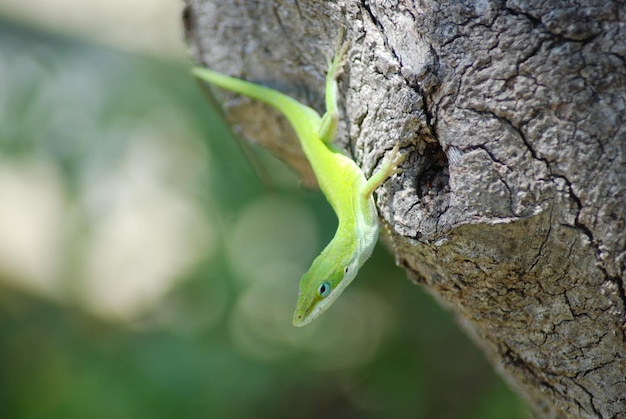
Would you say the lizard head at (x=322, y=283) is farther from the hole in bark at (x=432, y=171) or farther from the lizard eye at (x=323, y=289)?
the hole in bark at (x=432, y=171)

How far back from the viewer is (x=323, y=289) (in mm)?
2318

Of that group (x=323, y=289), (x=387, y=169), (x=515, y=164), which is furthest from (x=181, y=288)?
(x=515, y=164)

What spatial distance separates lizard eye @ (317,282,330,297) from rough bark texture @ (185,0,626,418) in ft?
1.21

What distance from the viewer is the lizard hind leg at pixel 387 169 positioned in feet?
6.08

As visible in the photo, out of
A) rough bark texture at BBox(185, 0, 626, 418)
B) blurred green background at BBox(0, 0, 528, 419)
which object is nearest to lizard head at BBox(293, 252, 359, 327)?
rough bark texture at BBox(185, 0, 626, 418)

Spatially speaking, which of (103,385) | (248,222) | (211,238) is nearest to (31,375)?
(103,385)

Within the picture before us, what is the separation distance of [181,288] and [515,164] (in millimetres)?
3841

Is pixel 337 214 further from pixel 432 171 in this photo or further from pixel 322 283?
pixel 432 171

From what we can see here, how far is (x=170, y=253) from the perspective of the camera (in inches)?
219

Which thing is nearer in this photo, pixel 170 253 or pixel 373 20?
pixel 373 20

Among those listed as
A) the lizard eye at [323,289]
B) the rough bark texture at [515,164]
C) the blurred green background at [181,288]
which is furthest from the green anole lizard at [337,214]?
the blurred green background at [181,288]

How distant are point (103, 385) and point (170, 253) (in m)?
1.36

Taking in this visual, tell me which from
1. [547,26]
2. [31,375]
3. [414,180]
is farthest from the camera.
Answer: [31,375]

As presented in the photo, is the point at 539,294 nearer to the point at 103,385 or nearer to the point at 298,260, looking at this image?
the point at 298,260
